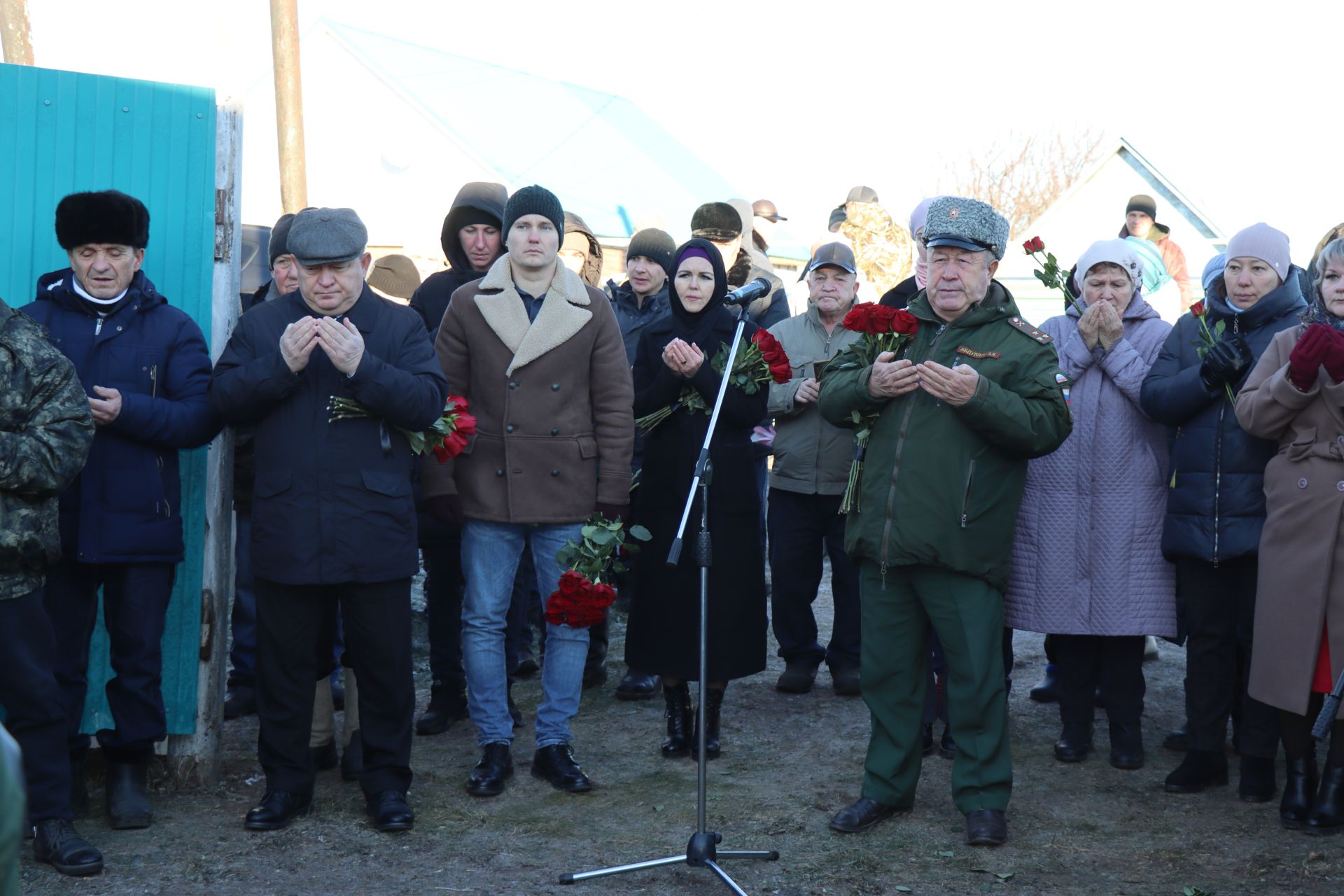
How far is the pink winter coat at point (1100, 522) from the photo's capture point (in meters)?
5.31

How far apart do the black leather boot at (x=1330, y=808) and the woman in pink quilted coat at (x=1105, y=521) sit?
2.76 feet

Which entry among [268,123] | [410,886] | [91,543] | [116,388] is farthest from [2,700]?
[268,123]

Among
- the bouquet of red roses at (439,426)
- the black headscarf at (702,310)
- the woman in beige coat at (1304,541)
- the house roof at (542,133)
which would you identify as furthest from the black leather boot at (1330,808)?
the house roof at (542,133)

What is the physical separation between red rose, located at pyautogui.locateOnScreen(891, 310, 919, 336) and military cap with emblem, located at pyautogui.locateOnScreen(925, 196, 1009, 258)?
27 centimetres

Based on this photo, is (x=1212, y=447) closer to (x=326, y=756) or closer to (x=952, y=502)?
(x=952, y=502)

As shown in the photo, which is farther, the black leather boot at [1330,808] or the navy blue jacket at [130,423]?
the black leather boot at [1330,808]

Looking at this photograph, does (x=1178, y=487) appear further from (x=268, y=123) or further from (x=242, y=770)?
(x=268, y=123)

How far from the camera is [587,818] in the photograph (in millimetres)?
4828

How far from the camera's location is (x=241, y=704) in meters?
6.07

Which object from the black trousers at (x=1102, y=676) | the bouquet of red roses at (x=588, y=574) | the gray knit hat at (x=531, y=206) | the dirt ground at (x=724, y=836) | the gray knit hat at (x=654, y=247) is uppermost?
the gray knit hat at (x=654, y=247)

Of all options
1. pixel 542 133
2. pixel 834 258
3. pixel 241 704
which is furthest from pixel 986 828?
pixel 542 133

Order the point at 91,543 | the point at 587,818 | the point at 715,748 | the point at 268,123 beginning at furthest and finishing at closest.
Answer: the point at 268,123 → the point at 715,748 → the point at 587,818 → the point at 91,543

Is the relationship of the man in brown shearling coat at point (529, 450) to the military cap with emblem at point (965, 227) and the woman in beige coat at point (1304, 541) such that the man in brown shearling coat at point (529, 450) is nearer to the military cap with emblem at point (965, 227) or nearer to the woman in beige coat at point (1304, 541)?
the military cap with emblem at point (965, 227)

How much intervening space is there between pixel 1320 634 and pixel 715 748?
7.77 feet
